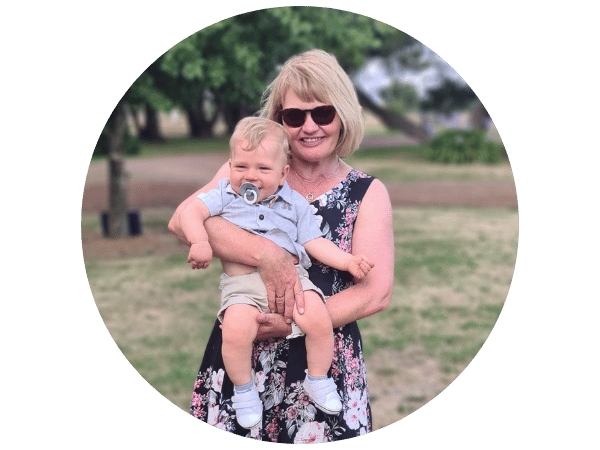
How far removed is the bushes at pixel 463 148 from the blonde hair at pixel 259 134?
54.4ft

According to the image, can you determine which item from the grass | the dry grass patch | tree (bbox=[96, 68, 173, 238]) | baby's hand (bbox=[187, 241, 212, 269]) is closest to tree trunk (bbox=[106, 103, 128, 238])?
tree (bbox=[96, 68, 173, 238])

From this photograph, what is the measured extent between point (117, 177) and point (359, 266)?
752 cm

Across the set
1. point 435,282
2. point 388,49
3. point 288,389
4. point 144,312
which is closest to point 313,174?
point 288,389

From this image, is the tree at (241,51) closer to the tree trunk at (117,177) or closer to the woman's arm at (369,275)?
the tree trunk at (117,177)

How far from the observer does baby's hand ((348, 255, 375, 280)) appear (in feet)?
8.38

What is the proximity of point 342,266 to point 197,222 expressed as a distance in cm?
56

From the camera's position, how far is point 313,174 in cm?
280

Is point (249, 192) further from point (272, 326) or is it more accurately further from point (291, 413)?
point (291, 413)

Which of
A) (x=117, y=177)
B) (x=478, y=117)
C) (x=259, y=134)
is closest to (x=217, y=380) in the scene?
(x=259, y=134)

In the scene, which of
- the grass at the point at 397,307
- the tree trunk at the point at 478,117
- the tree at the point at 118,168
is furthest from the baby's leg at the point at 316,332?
the tree trunk at the point at 478,117

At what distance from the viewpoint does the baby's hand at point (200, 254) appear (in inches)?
98.0

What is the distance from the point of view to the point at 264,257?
2.59 meters

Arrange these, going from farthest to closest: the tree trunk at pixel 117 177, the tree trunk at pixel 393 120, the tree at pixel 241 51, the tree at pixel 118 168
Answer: the tree trunk at pixel 393 120 → the tree trunk at pixel 117 177 → the tree at pixel 118 168 → the tree at pixel 241 51

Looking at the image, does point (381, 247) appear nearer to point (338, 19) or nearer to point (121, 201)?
point (338, 19)
